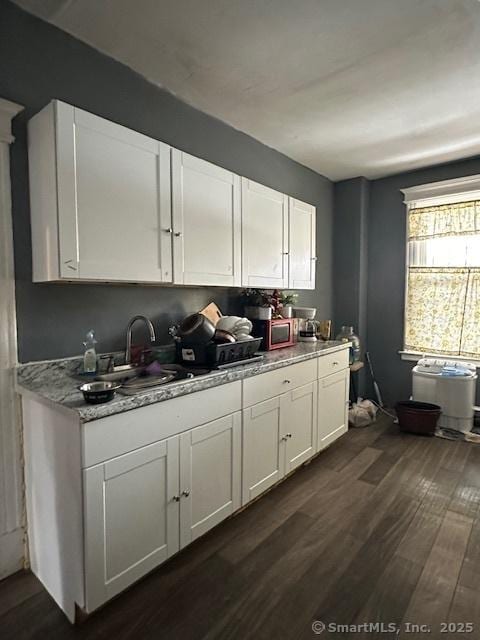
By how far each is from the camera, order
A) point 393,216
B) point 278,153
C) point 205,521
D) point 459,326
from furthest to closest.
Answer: point 393,216 < point 459,326 < point 278,153 < point 205,521

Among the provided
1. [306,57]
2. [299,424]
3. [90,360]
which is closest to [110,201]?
[90,360]

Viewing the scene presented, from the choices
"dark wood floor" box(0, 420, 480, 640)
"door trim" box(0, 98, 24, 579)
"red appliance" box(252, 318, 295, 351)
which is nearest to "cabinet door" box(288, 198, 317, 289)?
"red appliance" box(252, 318, 295, 351)

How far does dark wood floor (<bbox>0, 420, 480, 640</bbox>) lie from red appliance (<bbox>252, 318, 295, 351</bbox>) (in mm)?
978

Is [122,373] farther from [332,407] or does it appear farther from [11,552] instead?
[332,407]

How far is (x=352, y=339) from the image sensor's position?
3.74 m

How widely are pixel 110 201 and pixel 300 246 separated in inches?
68.7

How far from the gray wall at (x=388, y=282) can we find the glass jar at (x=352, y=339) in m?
0.39

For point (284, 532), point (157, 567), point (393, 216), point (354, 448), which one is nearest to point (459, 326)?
point (393, 216)

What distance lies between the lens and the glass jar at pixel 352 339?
370 centimetres

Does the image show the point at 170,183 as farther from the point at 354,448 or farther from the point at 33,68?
the point at 354,448

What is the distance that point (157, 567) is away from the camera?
5.35ft

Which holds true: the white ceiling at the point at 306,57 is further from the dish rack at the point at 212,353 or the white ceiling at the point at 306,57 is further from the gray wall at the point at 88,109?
the dish rack at the point at 212,353

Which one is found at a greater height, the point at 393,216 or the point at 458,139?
the point at 458,139

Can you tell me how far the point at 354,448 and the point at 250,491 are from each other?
52.2 inches
